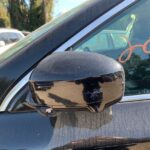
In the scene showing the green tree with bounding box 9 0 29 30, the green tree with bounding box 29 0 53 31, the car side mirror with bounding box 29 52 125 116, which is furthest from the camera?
the green tree with bounding box 9 0 29 30

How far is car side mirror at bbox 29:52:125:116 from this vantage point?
142 cm

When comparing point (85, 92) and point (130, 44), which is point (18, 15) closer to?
point (130, 44)

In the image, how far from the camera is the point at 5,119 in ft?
5.42

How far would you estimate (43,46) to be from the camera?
1703 millimetres

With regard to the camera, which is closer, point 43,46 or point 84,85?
point 84,85

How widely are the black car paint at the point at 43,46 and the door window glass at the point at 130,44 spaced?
0.18 ft

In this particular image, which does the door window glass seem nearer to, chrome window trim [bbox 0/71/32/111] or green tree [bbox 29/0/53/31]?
chrome window trim [bbox 0/71/32/111]

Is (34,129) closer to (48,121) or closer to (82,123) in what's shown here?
(48,121)

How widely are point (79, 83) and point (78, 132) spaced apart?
239 millimetres

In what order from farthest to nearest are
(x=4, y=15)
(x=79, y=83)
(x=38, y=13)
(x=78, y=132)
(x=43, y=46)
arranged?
(x=38, y=13), (x=4, y=15), (x=43, y=46), (x=78, y=132), (x=79, y=83)

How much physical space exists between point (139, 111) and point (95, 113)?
18cm

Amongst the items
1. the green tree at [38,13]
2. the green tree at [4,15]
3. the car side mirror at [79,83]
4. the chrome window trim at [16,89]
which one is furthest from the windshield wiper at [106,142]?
the green tree at [4,15]

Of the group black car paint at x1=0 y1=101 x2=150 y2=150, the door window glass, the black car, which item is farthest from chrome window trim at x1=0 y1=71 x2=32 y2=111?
the door window glass

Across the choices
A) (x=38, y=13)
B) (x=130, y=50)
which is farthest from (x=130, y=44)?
(x=38, y=13)
